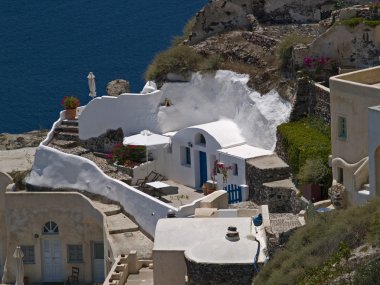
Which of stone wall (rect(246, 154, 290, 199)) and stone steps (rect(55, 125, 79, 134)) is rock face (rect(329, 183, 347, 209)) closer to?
stone wall (rect(246, 154, 290, 199))

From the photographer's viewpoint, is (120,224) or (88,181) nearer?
(120,224)

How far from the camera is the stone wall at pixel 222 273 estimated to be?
32625mm

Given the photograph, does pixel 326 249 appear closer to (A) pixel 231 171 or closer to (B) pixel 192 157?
(A) pixel 231 171

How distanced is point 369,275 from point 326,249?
328 centimetres

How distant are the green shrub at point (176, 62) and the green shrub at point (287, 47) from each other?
4.10 m

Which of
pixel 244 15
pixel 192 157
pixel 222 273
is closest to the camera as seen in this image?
pixel 222 273

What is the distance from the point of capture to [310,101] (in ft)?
144

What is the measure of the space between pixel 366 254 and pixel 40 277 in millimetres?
22682

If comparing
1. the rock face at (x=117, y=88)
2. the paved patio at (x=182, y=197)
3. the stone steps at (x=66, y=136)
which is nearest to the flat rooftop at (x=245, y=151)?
the paved patio at (x=182, y=197)

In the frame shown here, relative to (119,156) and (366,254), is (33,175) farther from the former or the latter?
(366,254)

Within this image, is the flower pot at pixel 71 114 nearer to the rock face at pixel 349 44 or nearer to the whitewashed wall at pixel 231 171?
the whitewashed wall at pixel 231 171

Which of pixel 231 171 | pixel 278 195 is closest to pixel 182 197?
pixel 231 171

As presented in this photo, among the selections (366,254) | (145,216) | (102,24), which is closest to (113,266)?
(145,216)

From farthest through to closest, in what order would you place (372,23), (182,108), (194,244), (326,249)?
(182,108)
(372,23)
(194,244)
(326,249)
